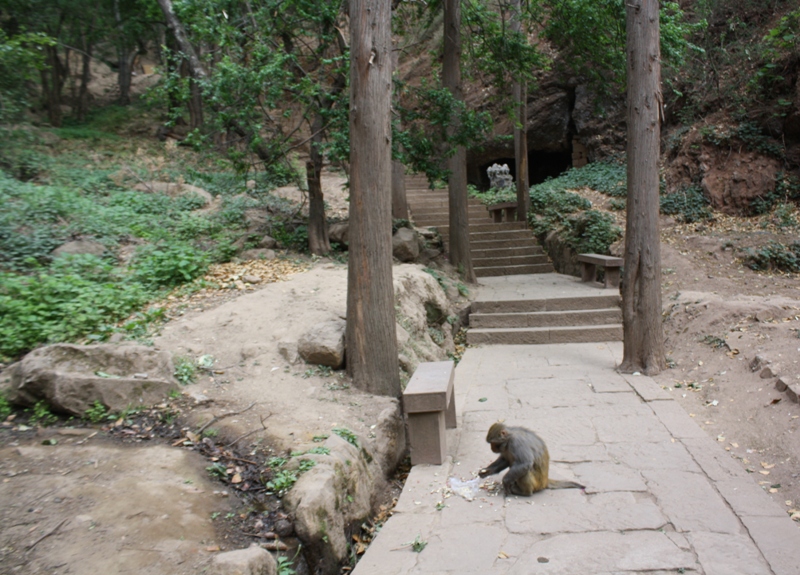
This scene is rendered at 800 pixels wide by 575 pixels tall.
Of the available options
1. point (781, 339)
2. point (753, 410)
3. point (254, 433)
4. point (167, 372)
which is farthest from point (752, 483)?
point (167, 372)

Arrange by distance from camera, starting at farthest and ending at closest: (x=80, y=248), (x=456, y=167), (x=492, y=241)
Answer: (x=492, y=241) < (x=456, y=167) < (x=80, y=248)

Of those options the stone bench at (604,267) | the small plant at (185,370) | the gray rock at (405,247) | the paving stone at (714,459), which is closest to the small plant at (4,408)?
the small plant at (185,370)

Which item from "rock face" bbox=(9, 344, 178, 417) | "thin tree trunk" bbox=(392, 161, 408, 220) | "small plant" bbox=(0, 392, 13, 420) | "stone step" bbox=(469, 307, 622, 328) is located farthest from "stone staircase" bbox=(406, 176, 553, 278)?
"small plant" bbox=(0, 392, 13, 420)

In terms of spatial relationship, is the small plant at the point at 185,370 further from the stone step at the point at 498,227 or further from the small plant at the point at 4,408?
the stone step at the point at 498,227

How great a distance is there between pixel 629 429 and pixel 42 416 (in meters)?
5.12

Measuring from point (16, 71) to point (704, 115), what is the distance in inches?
652

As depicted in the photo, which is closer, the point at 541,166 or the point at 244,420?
the point at 244,420

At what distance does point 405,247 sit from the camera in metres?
11.1

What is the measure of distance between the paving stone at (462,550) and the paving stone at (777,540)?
1.54 meters

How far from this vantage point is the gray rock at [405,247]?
36.6 ft

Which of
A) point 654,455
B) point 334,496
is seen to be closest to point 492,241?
point 654,455

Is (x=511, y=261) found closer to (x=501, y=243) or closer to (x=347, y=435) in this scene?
(x=501, y=243)

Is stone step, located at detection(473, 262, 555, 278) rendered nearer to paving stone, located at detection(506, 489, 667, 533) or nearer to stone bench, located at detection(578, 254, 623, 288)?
stone bench, located at detection(578, 254, 623, 288)

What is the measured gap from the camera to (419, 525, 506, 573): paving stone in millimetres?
3354
